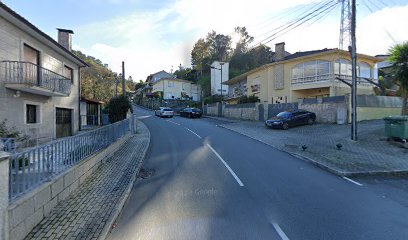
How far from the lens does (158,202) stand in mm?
6012

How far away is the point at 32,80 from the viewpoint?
43.9 feet

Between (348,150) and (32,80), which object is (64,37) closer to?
(32,80)

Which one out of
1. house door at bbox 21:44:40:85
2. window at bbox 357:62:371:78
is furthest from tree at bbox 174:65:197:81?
house door at bbox 21:44:40:85

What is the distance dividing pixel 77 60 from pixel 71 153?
15.9 m

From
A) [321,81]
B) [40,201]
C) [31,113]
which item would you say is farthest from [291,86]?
[40,201]

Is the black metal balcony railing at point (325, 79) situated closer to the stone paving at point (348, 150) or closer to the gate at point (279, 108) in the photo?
the gate at point (279, 108)

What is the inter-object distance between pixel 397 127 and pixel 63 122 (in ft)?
69.3

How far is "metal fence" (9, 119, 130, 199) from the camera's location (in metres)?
4.19

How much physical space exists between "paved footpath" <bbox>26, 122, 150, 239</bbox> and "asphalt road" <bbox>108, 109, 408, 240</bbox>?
0.96ft

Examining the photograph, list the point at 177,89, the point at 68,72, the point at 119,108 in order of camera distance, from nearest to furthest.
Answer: the point at 68,72, the point at 119,108, the point at 177,89

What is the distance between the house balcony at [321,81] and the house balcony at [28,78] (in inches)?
949

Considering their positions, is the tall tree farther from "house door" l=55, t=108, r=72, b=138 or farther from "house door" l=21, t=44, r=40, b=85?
"house door" l=21, t=44, r=40, b=85

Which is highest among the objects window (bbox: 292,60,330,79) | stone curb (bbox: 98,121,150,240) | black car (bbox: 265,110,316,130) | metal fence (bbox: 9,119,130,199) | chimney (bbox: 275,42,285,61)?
chimney (bbox: 275,42,285,61)

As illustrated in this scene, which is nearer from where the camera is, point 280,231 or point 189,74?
point 280,231
